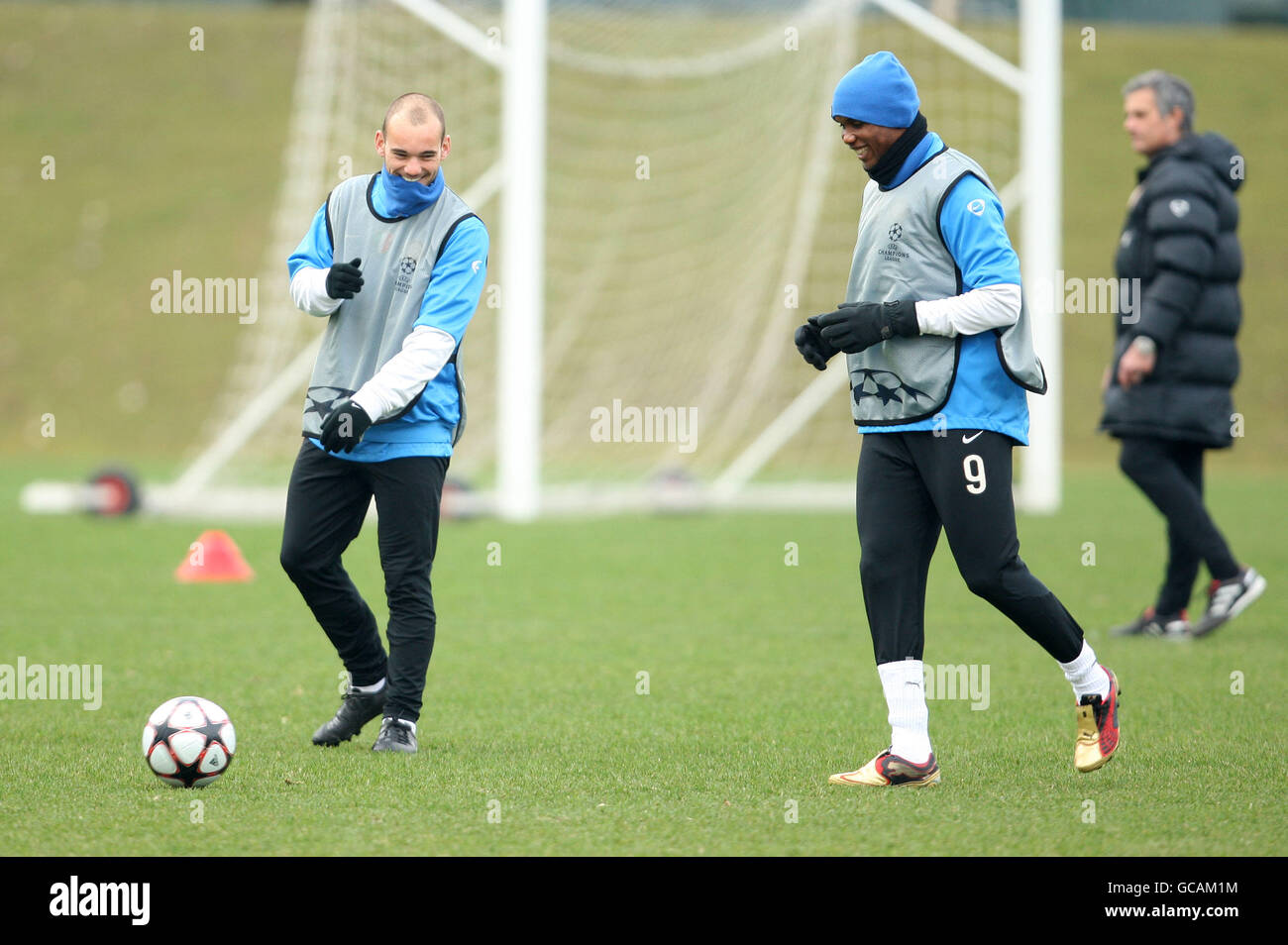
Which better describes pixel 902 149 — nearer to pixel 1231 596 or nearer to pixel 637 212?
pixel 1231 596

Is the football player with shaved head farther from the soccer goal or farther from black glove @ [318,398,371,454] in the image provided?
the soccer goal

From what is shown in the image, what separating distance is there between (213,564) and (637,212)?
10.5 metres

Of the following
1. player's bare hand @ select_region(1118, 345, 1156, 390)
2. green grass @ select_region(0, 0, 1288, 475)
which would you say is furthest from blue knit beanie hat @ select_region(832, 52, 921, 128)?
green grass @ select_region(0, 0, 1288, 475)

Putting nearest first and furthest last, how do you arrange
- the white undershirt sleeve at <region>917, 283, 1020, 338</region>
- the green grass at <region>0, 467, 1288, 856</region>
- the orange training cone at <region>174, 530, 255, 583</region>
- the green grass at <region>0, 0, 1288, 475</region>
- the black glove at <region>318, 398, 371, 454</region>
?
the green grass at <region>0, 467, 1288, 856</region> → the white undershirt sleeve at <region>917, 283, 1020, 338</region> → the black glove at <region>318, 398, 371, 454</region> → the orange training cone at <region>174, 530, 255, 583</region> → the green grass at <region>0, 0, 1288, 475</region>

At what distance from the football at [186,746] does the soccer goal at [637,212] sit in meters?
8.25

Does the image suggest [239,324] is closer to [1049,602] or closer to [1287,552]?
[1287,552]

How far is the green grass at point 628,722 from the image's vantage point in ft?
13.6

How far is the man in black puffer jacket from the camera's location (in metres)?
7.32

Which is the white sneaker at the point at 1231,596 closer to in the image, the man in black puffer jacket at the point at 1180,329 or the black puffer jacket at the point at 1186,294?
the man in black puffer jacket at the point at 1180,329

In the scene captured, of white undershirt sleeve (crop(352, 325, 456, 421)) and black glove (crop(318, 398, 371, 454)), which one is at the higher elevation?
white undershirt sleeve (crop(352, 325, 456, 421))

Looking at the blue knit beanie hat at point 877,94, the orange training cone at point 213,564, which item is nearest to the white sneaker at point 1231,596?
the blue knit beanie hat at point 877,94

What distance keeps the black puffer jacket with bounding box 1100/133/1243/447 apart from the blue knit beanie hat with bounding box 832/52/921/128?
321 centimetres

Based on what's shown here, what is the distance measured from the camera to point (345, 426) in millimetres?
4809

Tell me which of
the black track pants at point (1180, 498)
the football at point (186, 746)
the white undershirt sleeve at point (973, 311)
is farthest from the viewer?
the black track pants at point (1180, 498)
